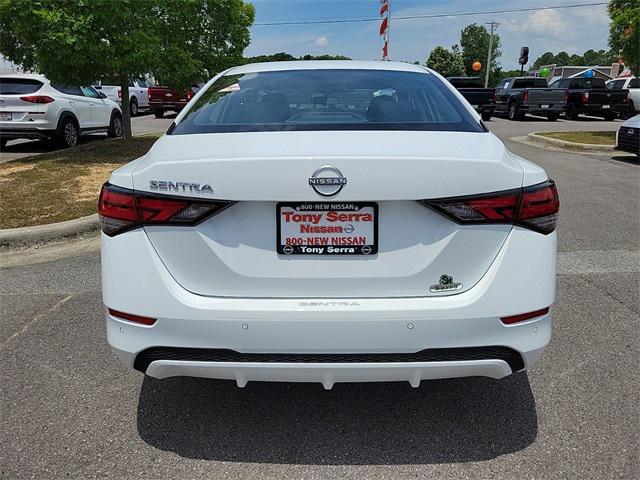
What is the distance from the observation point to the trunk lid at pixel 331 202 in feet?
7.06

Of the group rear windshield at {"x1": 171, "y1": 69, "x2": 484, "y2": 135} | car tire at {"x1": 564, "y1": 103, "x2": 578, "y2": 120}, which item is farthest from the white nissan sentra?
car tire at {"x1": 564, "y1": 103, "x2": 578, "y2": 120}

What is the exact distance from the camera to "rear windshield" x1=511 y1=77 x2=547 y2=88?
84.1 ft

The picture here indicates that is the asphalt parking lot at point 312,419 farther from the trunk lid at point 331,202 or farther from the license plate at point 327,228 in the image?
the license plate at point 327,228

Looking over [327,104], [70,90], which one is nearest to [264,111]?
[327,104]

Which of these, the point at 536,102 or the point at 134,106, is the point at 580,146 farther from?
the point at 134,106

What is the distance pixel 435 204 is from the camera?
220 cm

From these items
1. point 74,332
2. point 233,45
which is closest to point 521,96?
point 233,45

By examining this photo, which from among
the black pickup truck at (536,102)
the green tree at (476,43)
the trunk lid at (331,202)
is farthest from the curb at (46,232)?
the green tree at (476,43)

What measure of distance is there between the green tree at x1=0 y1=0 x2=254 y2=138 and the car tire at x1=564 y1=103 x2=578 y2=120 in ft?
55.0

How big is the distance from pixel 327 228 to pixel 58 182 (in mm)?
7231

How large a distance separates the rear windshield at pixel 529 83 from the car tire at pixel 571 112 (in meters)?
1.65

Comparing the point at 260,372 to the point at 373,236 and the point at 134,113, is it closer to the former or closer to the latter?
the point at 373,236

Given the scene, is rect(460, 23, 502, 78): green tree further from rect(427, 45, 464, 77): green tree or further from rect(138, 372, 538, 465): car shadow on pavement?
rect(138, 372, 538, 465): car shadow on pavement

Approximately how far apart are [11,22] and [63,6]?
4.26 feet
